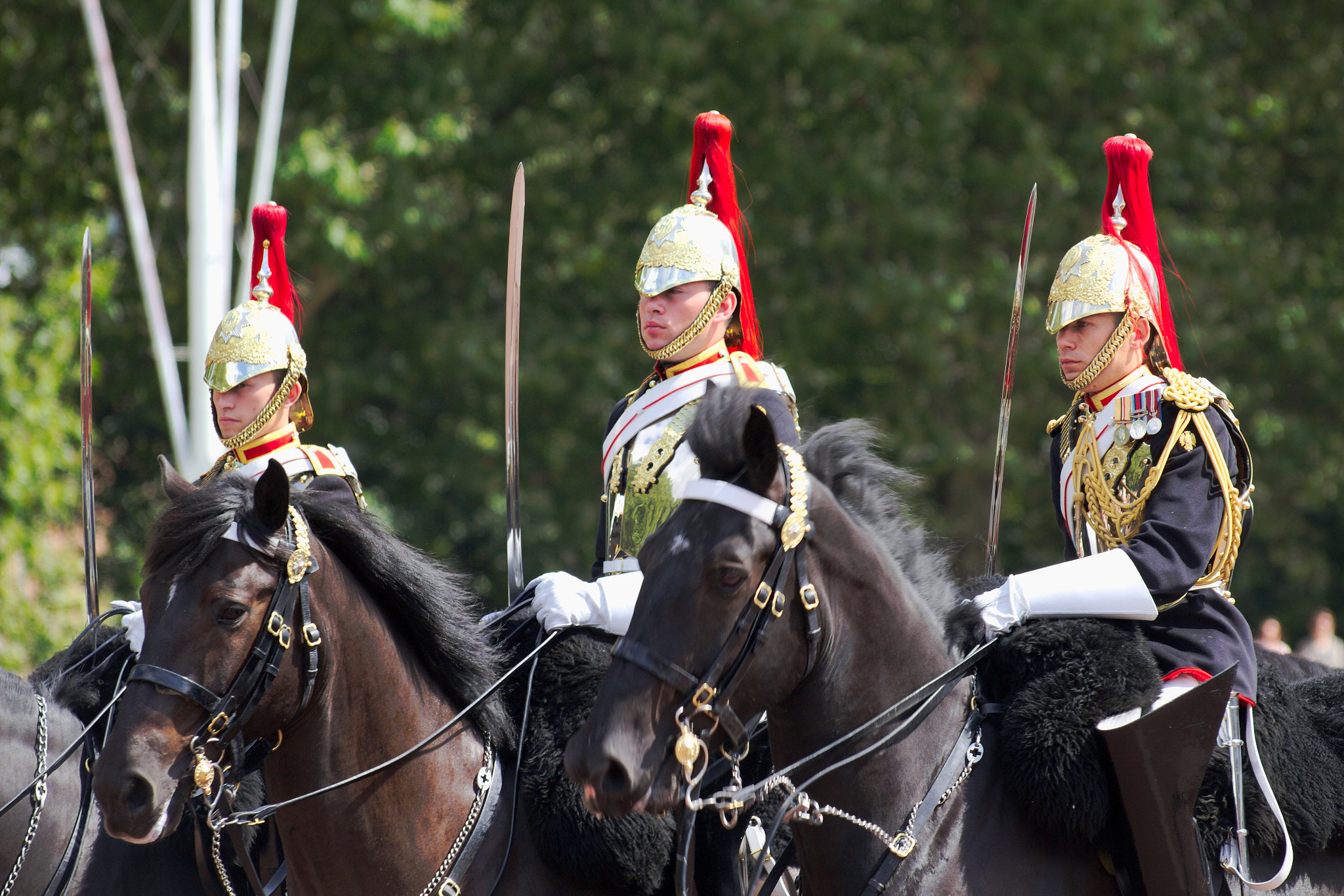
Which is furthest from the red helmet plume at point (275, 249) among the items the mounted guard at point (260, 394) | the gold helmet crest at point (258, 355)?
the mounted guard at point (260, 394)

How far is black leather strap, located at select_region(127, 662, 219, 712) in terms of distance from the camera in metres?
3.29

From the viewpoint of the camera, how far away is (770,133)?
41.9ft

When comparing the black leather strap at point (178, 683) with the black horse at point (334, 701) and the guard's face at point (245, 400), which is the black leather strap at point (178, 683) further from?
the guard's face at point (245, 400)

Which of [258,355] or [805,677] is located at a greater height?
[258,355]

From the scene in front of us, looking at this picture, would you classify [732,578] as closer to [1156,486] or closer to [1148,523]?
[1148,523]

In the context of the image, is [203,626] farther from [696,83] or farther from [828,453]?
[696,83]

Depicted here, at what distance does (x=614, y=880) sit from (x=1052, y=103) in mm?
10937

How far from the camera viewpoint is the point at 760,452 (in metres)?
3.02

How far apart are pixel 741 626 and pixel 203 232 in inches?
297

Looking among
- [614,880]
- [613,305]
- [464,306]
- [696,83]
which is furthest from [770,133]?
[614,880]

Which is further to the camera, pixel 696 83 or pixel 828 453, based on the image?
pixel 696 83

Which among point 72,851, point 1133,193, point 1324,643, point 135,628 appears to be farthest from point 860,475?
point 1324,643

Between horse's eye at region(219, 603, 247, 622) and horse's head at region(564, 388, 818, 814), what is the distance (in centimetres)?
97

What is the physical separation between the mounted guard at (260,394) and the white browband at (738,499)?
2.11 m
